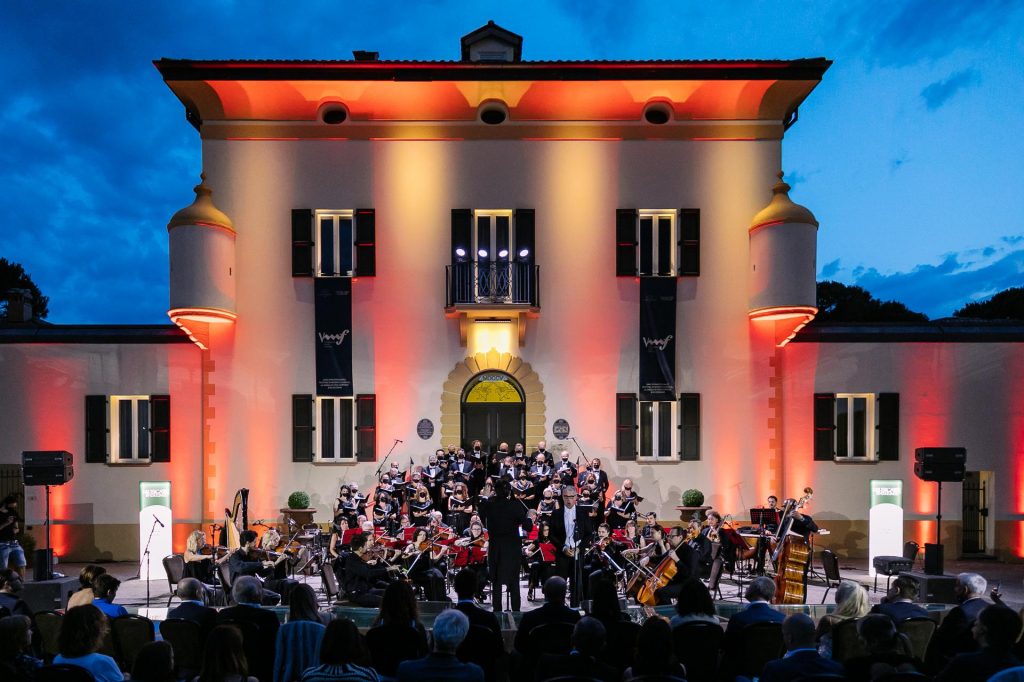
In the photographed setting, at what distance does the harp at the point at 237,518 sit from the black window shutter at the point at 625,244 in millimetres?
9708

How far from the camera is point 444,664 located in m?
4.21

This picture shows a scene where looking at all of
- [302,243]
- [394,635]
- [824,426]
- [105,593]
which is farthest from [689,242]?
[105,593]

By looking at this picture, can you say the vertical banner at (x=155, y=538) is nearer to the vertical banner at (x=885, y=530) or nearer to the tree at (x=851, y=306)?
the vertical banner at (x=885, y=530)

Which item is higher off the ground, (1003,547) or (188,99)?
(188,99)

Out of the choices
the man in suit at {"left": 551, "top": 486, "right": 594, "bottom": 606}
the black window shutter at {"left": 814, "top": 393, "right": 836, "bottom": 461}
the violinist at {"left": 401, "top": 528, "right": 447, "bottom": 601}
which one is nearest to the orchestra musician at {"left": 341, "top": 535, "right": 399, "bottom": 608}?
the violinist at {"left": 401, "top": 528, "right": 447, "bottom": 601}

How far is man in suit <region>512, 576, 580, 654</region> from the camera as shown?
5574mm

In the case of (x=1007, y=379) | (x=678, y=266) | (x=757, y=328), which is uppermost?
(x=678, y=266)

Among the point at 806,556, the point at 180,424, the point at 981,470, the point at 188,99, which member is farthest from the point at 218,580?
the point at 981,470

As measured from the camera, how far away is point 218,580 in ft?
35.2

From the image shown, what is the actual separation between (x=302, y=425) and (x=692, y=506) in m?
8.94

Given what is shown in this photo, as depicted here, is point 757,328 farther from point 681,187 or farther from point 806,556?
point 806,556

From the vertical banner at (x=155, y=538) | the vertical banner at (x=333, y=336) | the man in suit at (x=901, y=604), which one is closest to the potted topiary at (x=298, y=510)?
the vertical banner at (x=333, y=336)

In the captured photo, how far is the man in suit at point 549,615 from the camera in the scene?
557cm

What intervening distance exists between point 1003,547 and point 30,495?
70.5ft
